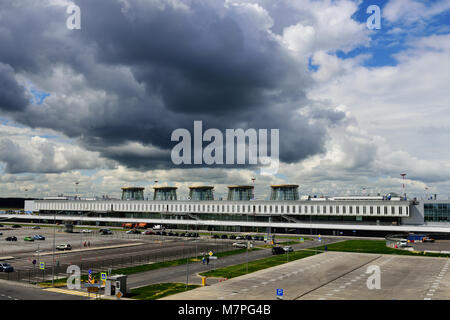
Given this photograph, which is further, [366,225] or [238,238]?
[366,225]

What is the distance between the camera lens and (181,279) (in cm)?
5297

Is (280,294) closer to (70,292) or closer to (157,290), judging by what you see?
(157,290)

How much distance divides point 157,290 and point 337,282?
2420 cm

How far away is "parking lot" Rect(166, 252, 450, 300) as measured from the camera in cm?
4256

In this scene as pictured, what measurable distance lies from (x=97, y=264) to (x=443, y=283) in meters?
54.3

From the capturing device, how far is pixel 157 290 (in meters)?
45.3

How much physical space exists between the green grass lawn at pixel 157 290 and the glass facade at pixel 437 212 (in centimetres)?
12299

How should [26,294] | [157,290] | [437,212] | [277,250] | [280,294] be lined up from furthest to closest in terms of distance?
1. [437,212]
2. [277,250]
3. [157,290]
4. [26,294]
5. [280,294]

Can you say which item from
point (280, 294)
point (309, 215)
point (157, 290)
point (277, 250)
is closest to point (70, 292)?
point (157, 290)

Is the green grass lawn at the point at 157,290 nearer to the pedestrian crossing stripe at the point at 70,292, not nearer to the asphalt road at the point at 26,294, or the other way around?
the pedestrian crossing stripe at the point at 70,292
